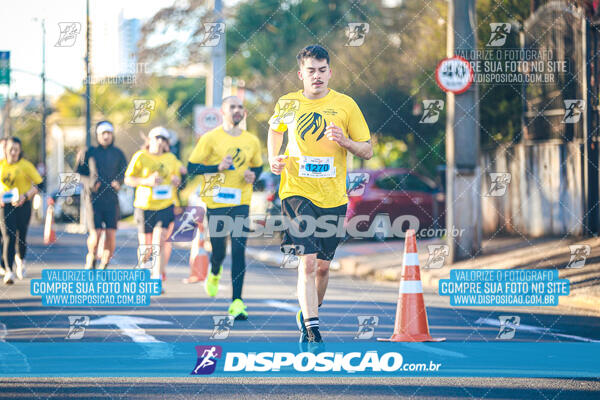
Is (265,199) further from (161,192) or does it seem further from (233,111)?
(233,111)

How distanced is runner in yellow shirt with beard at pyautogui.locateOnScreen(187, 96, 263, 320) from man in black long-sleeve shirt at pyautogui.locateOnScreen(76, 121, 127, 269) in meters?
2.45

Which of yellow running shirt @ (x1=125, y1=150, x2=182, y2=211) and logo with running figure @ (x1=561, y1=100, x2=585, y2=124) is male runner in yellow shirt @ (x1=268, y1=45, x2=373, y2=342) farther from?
logo with running figure @ (x1=561, y1=100, x2=585, y2=124)

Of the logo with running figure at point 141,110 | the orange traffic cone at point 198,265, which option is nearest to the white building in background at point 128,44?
the logo with running figure at point 141,110

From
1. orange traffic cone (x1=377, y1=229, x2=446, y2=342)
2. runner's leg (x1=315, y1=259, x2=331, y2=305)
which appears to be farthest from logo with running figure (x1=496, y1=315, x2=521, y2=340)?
runner's leg (x1=315, y1=259, x2=331, y2=305)

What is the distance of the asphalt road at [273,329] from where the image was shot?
226 inches

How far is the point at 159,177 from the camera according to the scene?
11.1 metres

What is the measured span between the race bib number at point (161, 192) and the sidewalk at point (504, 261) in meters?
3.77

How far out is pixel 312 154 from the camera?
6.66 metres

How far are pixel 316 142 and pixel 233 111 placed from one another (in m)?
2.33

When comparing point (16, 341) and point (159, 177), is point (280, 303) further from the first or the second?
point (16, 341)

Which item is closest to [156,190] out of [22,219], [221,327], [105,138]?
[105,138]

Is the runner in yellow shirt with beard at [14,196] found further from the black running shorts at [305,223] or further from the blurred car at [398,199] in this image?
the blurred car at [398,199]

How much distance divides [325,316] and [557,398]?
3943 millimetres

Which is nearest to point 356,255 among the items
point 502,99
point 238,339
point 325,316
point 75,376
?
point 502,99
